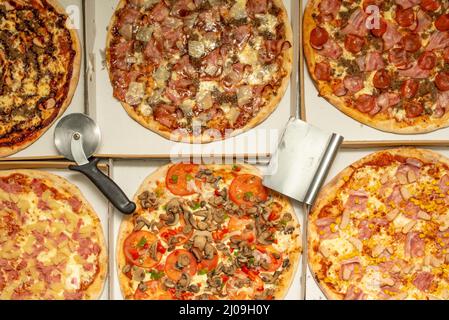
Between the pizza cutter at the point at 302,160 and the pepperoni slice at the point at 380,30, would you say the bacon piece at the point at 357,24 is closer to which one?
the pepperoni slice at the point at 380,30

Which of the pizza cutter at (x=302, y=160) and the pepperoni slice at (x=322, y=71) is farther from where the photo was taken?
the pepperoni slice at (x=322, y=71)

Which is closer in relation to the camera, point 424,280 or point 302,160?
point 302,160

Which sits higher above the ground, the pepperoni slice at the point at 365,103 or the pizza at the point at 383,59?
the pizza at the point at 383,59

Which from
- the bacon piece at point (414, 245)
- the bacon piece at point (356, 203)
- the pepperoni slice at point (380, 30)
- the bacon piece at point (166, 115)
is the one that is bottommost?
the bacon piece at point (414, 245)

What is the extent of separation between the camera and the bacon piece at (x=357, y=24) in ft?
9.89

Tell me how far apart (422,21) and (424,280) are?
66.7 inches

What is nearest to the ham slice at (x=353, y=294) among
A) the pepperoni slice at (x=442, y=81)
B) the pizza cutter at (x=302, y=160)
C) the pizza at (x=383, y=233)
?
the pizza at (x=383, y=233)

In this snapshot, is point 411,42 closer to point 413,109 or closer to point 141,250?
point 413,109

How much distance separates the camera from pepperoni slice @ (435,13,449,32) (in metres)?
2.99

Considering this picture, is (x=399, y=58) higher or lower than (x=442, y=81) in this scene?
higher

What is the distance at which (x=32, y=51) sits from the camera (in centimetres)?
307

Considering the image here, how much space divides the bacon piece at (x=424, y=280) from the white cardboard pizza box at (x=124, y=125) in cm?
128

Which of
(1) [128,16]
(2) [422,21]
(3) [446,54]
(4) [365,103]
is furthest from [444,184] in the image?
(1) [128,16]

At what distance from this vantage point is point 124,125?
10.1 feet
